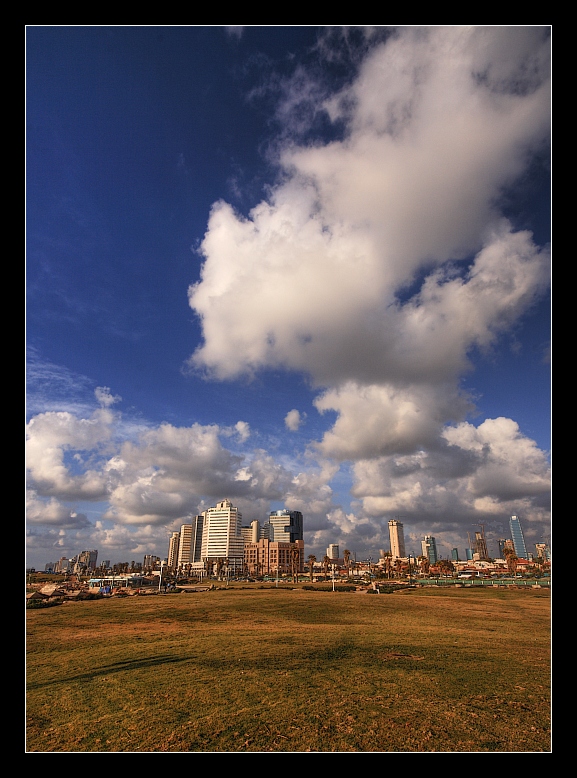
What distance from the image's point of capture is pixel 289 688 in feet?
54.4

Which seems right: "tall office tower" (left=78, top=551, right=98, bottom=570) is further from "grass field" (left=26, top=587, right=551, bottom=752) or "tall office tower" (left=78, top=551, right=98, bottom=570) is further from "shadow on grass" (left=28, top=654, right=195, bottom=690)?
"shadow on grass" (left=28, top=654, right=195, bottom=690)

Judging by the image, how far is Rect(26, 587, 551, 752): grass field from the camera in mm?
12672

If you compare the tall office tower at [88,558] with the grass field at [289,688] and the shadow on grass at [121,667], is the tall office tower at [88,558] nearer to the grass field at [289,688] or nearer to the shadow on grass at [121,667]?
the grass field at [289,688]

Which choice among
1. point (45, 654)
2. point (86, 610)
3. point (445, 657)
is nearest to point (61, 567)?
point (86, 610)

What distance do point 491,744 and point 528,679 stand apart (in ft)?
25.9

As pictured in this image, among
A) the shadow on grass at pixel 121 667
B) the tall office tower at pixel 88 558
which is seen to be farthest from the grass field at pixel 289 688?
the tall office tower at pixel 88 558

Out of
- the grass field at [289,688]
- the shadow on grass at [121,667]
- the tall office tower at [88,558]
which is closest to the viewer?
the grass field at [289,688]

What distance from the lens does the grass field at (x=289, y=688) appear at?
41.6 ft

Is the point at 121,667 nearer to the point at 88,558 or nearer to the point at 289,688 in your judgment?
the point at 289,688

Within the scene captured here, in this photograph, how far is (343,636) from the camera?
2728 cm

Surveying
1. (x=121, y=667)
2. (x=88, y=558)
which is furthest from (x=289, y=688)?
(x=88, y=558)

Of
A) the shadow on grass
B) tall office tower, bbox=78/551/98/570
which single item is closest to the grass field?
the shadow on grass
